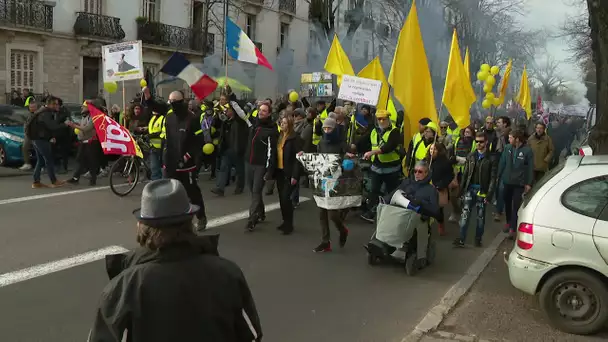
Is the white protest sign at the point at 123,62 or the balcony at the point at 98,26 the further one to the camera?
the balcony at the point at 98,26

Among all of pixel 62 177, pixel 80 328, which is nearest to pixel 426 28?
pixel 62 177

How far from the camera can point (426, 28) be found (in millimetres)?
30422

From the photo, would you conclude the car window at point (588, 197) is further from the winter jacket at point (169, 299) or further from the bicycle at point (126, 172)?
the bicycle at point (126, 172)

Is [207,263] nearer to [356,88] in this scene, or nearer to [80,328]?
[80,328]

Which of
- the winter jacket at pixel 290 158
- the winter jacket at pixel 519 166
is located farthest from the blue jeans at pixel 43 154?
the winter jacket at pixel 519 166

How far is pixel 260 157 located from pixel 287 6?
31967 millimetres

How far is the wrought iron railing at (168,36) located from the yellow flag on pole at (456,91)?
70.7ft

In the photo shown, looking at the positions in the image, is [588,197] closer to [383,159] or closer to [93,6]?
[383,159]

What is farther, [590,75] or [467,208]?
[590,75]

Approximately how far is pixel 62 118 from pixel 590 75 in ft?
144

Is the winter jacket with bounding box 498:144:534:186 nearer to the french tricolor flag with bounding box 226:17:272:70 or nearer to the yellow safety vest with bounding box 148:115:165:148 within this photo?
the french tricolor flag with bounding box 226:17:272:70

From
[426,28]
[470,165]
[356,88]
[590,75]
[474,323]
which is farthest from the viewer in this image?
[590,75]

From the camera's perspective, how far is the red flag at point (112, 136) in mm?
10289

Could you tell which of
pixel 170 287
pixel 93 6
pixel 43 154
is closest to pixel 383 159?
pixel 43 154
